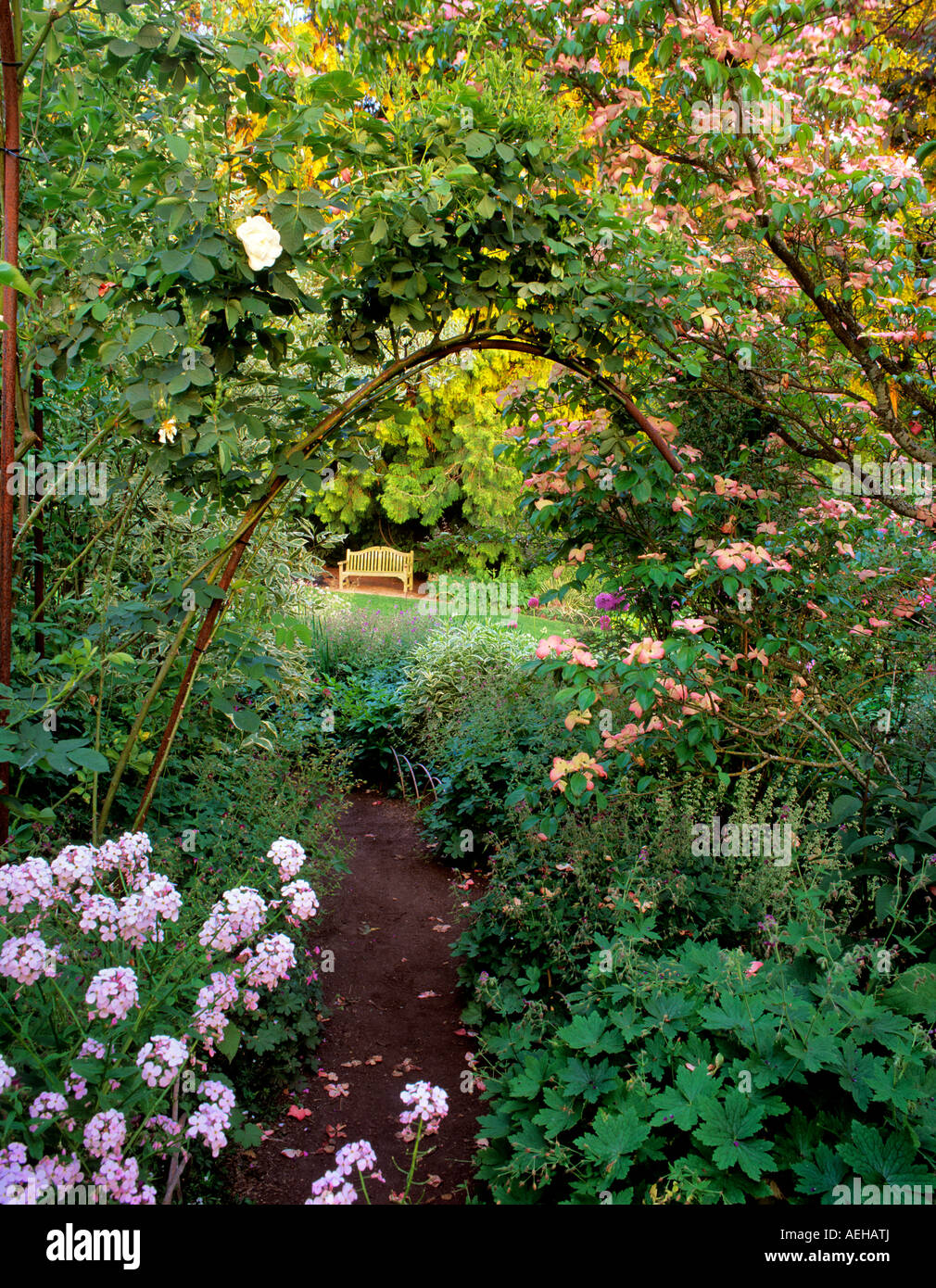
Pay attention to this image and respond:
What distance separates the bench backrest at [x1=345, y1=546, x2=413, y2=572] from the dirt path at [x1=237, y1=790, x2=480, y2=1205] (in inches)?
425

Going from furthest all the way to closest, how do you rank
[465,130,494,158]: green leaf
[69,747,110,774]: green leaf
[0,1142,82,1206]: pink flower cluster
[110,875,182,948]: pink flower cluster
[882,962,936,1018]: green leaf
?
1. [465,130,494,158]: green leaf
2. [882,962,936,1018]: green leaf
3. [69,747,110,774]: green leaf
4. [110,875,182,948]: pink flower cluster
5. [0,1142,82,1206]: pink flower cluster

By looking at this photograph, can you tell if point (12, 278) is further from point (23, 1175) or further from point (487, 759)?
point (487, 759)

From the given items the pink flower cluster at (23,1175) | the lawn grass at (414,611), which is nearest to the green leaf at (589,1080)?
the pink flower cluster at (23,1175)

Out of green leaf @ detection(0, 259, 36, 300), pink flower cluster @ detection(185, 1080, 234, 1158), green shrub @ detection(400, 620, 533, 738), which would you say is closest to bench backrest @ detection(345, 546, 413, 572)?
green shrub @ detection(400, 620, 533, 738)

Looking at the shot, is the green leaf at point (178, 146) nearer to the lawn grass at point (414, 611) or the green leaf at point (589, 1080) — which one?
the green leaf at point (589, 1080)

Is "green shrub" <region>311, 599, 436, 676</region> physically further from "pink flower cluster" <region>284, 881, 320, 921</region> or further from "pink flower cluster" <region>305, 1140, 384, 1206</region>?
"pink flower cluster" <region>305, 1140, 384, 1206</region>

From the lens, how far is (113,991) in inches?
58.3

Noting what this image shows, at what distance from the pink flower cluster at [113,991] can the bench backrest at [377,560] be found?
46.1 feet

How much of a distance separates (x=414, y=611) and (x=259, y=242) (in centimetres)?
812

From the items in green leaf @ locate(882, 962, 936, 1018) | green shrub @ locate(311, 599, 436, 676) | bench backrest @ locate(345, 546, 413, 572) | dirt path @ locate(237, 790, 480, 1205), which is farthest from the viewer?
bench backrest @ locate(345, 546, 413, 572)

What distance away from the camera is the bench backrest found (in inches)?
609

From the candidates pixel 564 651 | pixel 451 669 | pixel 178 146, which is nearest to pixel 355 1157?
pixel 564 651
